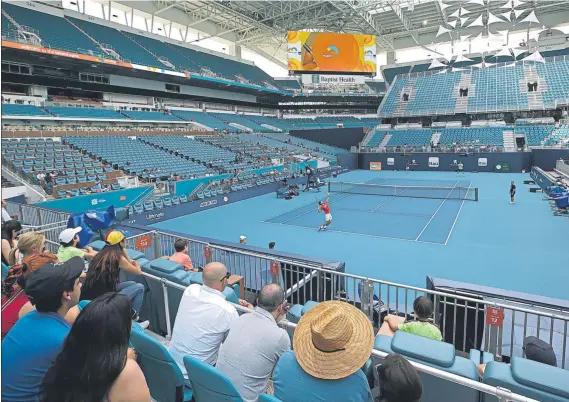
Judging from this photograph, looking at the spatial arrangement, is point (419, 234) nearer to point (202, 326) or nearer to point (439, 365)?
point (439, 365)

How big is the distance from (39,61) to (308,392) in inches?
1588

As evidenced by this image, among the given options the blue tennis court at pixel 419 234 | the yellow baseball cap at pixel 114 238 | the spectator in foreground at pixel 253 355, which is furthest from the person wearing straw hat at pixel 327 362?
the blue tennis court at pixel 419 234

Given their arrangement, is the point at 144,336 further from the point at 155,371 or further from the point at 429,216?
the point at 429,216

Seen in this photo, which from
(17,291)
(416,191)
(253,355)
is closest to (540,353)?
(253,355)

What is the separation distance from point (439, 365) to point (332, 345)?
1.27 metres

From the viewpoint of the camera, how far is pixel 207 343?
145 inches

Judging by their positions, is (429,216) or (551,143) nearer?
(429,216)

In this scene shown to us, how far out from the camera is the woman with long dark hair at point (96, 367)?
85.0 inches

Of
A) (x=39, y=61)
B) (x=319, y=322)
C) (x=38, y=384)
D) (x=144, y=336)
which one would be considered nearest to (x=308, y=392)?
(x=319, y=322)

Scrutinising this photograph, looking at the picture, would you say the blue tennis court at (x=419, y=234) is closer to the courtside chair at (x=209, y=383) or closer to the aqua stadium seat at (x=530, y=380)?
the aqua stadium seat at (x=530, y=380)

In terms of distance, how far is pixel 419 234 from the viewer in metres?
15.4

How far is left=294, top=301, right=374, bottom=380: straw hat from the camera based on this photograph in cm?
267

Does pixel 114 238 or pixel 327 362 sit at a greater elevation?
pixel 114 238

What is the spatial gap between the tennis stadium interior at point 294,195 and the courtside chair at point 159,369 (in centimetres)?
2
